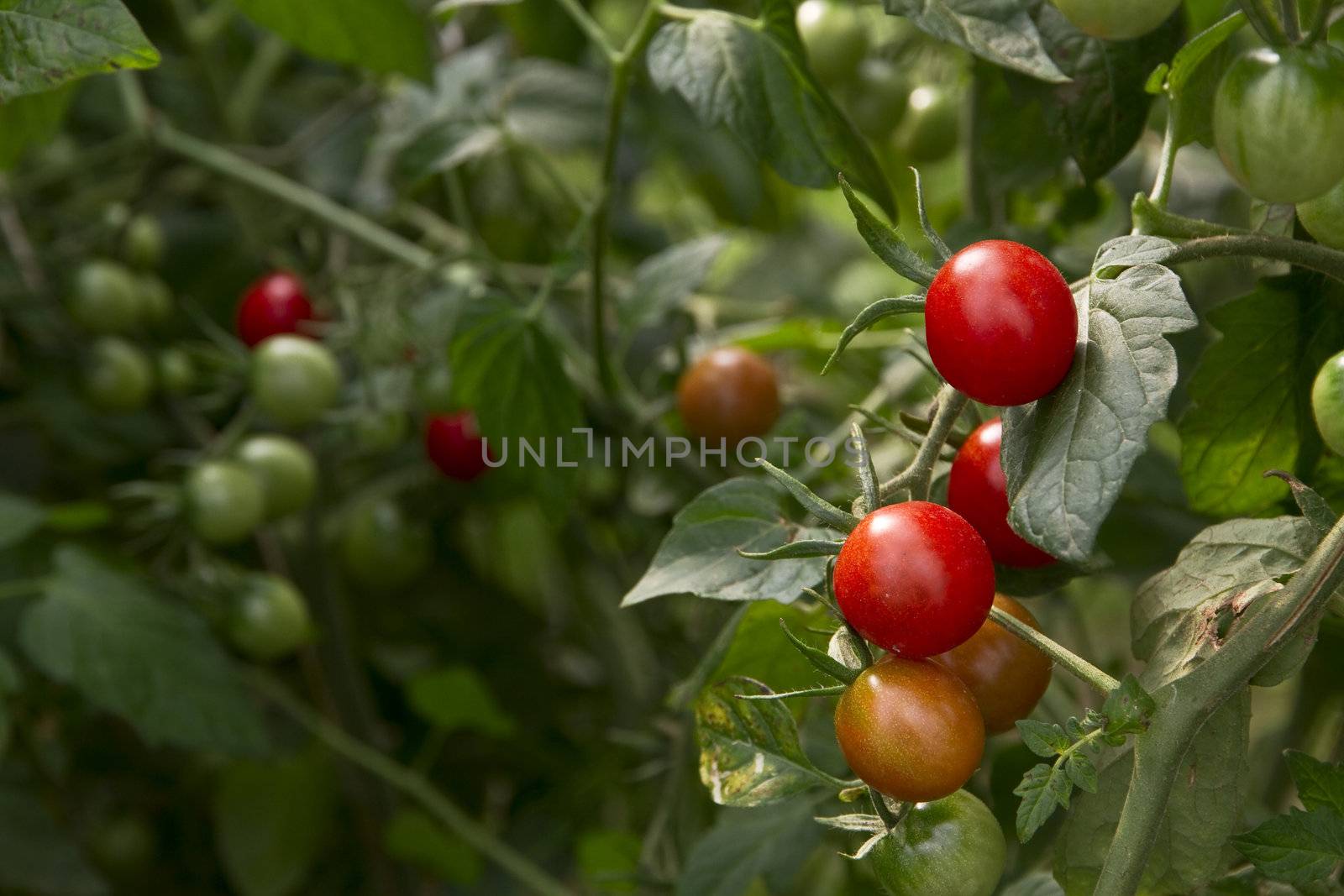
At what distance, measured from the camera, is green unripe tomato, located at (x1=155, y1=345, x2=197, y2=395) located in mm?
993

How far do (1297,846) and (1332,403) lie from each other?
0.44ft

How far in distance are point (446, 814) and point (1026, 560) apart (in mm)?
664

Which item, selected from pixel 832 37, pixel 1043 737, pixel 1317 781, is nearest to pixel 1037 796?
pixel 1043 737

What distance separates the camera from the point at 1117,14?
0.39 metres

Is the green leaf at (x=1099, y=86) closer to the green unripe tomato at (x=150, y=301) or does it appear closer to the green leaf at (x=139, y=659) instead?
the green leaf at (x=139, y=659)

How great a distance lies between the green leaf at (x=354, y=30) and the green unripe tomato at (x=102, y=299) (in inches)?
10.7

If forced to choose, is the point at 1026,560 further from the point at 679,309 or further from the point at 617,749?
the point at 617,749

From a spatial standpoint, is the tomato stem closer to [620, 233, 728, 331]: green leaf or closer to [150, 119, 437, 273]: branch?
[620, 233, 728, 331]: green leaf

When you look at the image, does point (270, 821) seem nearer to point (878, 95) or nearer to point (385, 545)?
point (385, 545)

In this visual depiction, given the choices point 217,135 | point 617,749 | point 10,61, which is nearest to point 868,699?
point 10,61

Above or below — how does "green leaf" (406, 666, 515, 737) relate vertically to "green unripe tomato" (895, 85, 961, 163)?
below

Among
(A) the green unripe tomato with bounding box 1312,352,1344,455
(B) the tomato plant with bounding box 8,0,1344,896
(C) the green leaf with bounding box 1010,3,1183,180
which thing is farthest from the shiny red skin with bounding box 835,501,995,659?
(C) the green leaf with bounding box 1010,3,1183,180

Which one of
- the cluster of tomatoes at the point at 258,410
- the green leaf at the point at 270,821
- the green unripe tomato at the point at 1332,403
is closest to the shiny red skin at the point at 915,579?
the green unripe tomato at the point at 1332,403

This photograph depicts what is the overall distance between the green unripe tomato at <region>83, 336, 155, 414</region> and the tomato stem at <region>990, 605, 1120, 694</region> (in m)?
0.78
